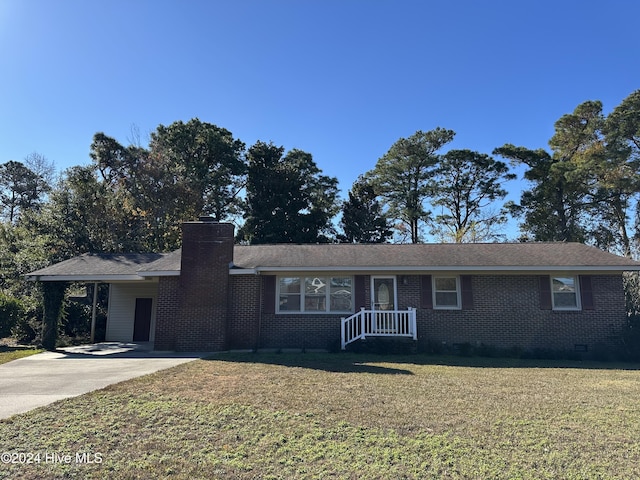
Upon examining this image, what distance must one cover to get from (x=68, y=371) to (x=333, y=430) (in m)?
7.18

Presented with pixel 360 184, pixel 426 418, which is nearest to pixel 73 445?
pixel 426 418

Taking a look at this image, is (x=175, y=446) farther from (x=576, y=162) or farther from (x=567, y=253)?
(x=576, y=162)

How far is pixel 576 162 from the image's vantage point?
28.3 m

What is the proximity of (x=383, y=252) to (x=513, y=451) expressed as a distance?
1098 centimetres

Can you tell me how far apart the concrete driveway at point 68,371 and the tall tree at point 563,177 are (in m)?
27.8

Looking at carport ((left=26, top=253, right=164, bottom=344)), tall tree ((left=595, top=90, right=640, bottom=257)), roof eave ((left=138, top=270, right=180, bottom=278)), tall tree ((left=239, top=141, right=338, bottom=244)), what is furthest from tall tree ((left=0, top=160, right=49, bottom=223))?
tall tree ((left=595, top=90, right=640, bottom=257))

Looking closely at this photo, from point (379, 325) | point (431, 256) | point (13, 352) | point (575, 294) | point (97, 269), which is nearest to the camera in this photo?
point (13, 352)

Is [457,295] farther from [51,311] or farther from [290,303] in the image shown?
[51,311]

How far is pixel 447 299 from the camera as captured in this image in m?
13.4

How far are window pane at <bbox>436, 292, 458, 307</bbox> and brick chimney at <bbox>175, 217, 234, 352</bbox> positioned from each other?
22.2 ft

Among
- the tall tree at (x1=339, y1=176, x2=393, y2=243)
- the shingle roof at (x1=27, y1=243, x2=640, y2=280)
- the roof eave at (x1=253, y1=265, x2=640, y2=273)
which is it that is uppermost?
the tall tree at (x1=339, y1=176, x2=393, y2=243)

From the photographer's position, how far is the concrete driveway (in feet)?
20.8

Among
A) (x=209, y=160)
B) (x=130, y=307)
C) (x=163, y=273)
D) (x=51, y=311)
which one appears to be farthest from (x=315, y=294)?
(x=209, y=160)

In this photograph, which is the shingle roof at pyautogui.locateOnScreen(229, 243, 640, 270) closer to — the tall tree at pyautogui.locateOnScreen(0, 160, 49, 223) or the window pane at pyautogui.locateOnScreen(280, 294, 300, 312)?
the window pane at pyautogui.locateOnScreen(280, 294, 300, 312)
